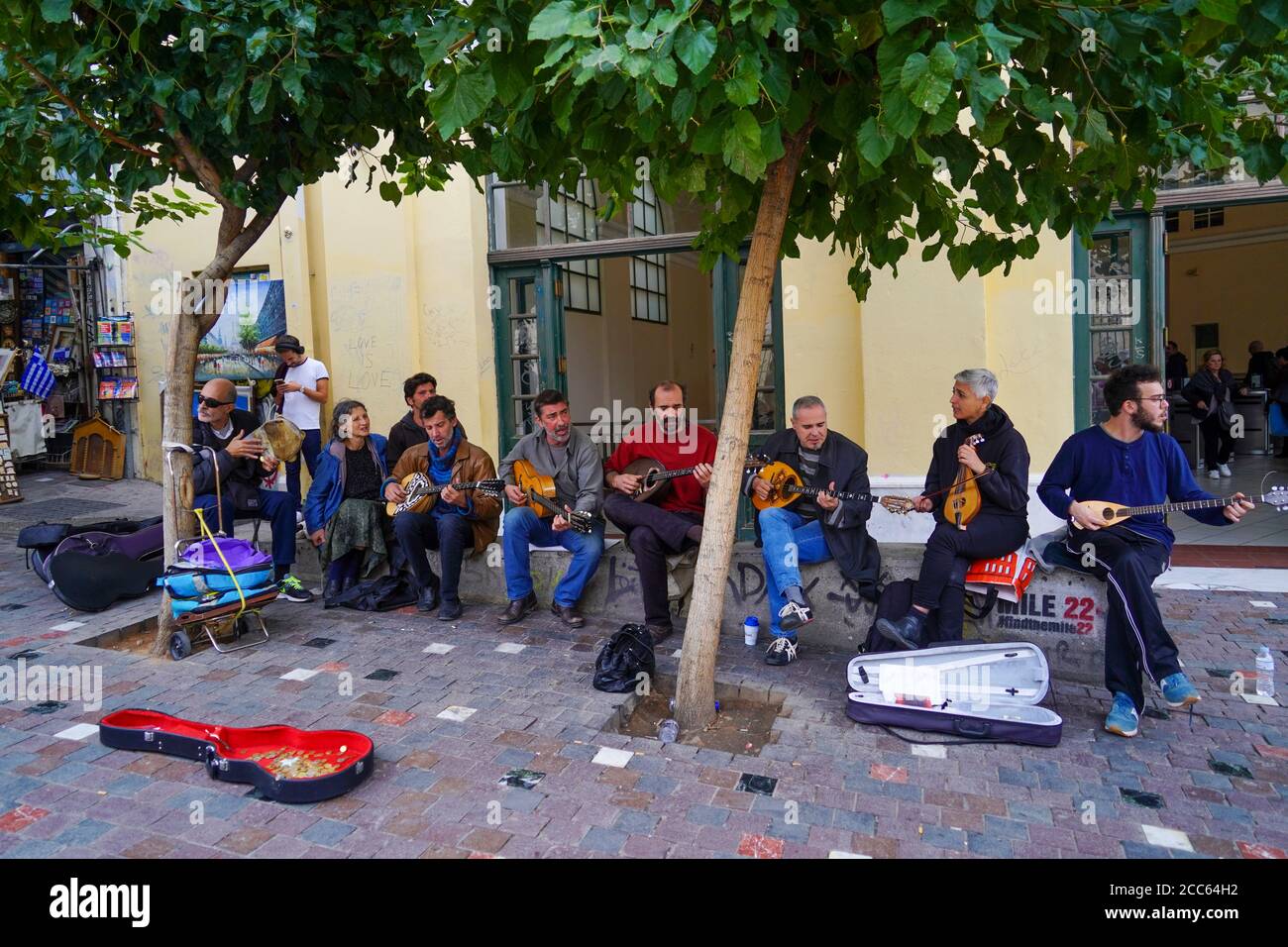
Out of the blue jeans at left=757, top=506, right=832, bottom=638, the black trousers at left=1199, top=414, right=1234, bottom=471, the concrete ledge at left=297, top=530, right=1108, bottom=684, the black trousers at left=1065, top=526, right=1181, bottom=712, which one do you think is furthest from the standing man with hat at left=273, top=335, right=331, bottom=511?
the black trousers at left=1199, top=414, right=1234, bottom=471

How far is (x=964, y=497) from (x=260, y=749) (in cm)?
375

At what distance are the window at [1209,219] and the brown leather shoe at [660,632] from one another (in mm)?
18662

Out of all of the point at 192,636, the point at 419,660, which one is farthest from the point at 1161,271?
the point at 192,636

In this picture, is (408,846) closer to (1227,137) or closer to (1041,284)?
(1227,137)

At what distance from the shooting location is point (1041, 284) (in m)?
7.09

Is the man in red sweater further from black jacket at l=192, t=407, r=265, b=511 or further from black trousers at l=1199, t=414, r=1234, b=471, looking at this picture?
black trousers at l=1199, t=414, r=1234, b=471

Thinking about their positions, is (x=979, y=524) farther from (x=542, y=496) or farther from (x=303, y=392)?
(x=303, y=392)

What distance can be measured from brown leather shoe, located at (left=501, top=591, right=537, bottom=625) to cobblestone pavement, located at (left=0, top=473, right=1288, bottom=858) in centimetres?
68

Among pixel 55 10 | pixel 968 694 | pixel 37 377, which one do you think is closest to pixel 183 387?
pixel 55 10

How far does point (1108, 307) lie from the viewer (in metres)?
7.23

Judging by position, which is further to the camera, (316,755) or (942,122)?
(316,755)

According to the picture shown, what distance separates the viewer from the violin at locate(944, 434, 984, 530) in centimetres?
480

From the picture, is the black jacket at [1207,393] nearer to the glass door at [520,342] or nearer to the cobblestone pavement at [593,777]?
the cobblestone pavement at [593,777]

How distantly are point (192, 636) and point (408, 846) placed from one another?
10.3 ft
